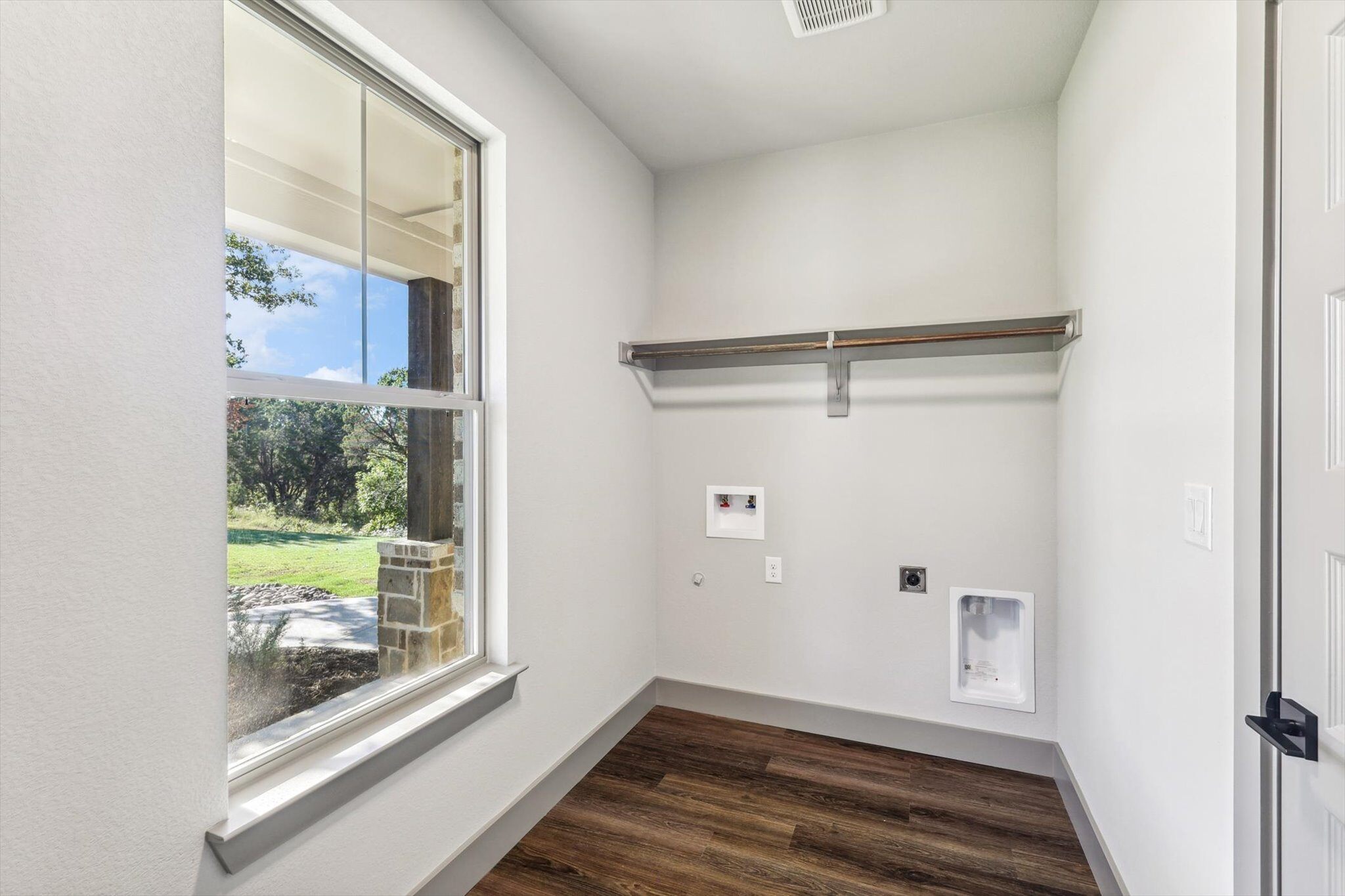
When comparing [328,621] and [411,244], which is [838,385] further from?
[328,621]

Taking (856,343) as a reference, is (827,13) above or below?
above

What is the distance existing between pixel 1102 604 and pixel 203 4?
2.45m

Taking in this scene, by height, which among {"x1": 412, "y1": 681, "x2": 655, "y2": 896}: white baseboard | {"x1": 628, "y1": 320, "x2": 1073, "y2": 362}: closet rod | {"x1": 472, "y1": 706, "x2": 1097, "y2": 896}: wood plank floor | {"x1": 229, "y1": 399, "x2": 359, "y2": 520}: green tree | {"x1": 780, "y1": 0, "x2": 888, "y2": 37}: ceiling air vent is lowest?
{"x1": 472, "y1": 706, "x2": 1097, "y2": 896}: wood plank floor

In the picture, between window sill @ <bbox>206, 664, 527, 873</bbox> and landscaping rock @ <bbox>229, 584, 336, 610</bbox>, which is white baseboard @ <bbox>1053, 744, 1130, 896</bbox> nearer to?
window sill @ <bbox>206, 664, 527, 873</bbox>

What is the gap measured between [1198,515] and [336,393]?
1.76 meters

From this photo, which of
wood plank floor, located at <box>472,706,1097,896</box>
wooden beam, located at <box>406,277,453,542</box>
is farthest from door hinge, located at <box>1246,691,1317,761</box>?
wooden beam, located at <box>406,277,453,542</box>

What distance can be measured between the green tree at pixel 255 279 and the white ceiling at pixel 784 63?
3.42 ft

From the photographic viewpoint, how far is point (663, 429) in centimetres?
279

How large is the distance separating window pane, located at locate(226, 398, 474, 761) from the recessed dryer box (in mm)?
1214

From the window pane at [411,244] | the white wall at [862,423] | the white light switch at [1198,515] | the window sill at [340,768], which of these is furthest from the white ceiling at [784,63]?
the window sill at [340,768]

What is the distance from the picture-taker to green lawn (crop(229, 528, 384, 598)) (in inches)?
47.6

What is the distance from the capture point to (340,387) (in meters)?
1.38

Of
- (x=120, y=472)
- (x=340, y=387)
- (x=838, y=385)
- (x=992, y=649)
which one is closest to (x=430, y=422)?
(x=340, y=387)

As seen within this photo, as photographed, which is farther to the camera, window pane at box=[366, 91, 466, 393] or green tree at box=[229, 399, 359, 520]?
window pane at box=[366, 91, 466, 393]
